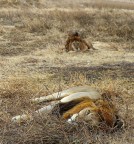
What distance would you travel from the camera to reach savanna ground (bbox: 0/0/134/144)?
5594 mm

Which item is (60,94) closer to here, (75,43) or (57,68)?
(57,68)

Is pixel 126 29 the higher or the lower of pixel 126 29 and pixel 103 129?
the lower

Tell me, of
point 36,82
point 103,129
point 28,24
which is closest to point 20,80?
point 36,82

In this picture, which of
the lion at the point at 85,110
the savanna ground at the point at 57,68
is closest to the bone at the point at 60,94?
the lion at the point at 85,110

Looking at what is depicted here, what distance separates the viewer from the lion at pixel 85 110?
5.83 metres

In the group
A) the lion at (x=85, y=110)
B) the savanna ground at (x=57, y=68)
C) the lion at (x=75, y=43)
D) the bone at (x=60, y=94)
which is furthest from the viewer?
the lion at (x=75, y=43)

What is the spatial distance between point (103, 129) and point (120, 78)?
3.62m

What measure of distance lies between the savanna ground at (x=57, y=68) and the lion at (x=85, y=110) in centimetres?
13

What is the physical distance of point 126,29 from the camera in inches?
635

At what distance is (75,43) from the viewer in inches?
516

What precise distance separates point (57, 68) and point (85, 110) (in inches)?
183

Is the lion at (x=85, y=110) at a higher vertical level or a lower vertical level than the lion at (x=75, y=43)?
higher

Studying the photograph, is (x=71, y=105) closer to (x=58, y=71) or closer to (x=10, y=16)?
(x=58, y=71)

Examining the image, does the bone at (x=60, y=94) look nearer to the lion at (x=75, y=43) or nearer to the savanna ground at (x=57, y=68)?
the savanna ground at (x=57, y=68)
